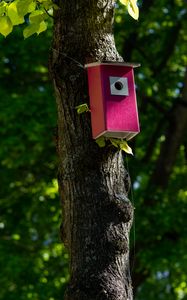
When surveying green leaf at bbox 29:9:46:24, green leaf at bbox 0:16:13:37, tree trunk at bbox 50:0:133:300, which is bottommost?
tree trunk at bbox 50:0:133:300

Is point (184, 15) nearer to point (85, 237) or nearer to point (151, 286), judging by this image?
point (151, 286)

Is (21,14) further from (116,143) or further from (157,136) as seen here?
(157,136)

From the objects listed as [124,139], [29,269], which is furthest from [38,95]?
[124,139]

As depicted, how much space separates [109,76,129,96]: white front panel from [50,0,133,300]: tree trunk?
142 mm

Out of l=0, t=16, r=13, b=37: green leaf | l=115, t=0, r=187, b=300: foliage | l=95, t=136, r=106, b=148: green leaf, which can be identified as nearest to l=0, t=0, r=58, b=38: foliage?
l=0, t=16, r=13, b=37: green leaf

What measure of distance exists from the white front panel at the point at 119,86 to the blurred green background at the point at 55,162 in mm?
4996

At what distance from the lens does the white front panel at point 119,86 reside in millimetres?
3819

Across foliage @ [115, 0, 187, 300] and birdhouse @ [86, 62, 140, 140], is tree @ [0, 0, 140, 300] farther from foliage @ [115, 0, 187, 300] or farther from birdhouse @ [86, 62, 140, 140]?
foliage @ [115, 0, 187, 300]

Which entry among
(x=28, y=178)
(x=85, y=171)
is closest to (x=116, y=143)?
(x=85, y=171)

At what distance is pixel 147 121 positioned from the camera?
11547mm

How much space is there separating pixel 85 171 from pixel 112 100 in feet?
1.58

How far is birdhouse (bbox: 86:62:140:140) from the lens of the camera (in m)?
3.64

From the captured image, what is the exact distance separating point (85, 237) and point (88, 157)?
0.43m

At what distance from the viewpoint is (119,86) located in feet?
12.7
